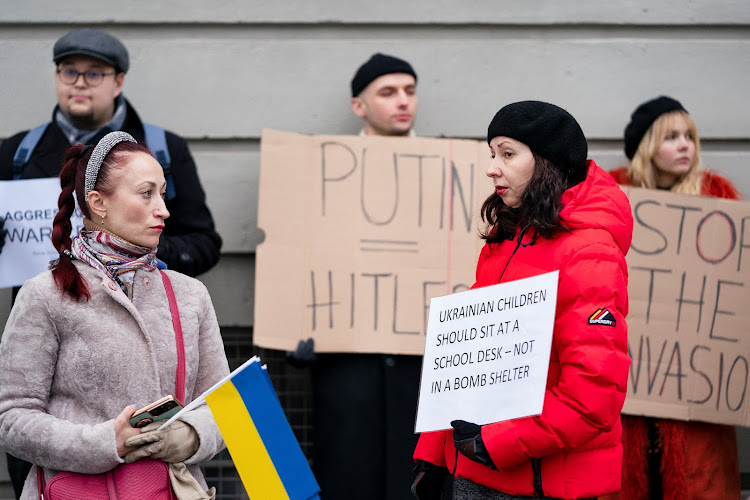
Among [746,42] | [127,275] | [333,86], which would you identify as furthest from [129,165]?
[746,42]

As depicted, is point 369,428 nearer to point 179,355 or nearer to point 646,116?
point 179,355

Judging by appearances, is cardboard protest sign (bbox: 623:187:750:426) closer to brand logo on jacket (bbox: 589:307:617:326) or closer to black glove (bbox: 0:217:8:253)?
brand logo on jacket (bbox: 589:307:617:326)

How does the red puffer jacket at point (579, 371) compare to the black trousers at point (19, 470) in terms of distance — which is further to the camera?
the black trousers at point (19, 470)

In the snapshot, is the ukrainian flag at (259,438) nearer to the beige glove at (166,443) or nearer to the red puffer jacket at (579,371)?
the beige glove at (166,443)

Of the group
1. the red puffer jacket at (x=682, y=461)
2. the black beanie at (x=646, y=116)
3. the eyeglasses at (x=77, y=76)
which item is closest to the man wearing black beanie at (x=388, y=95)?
the black beanie at (x=646, y=116)

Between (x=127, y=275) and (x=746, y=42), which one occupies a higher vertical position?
(x=746, y=42)

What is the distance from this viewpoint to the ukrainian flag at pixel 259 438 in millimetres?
2730

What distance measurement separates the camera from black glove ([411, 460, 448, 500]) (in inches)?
118

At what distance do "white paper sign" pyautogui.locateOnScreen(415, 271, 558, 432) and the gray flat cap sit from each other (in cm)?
214

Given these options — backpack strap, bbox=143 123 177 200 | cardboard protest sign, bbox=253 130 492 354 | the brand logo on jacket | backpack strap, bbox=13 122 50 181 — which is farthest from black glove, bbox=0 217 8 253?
the brand logo on jacket

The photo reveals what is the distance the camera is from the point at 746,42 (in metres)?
5.37

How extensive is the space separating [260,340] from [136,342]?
1.54m

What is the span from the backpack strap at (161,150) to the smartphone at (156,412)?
5.55 feet

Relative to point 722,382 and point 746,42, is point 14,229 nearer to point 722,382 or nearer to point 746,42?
point 722,382
